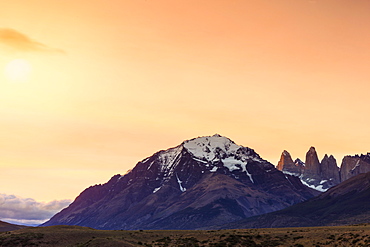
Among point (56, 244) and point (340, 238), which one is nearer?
point (340, 238)

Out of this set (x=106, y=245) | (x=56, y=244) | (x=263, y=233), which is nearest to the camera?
(x=106, y=245)

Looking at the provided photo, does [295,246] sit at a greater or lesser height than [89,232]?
lesser

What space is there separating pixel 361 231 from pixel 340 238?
988 cm

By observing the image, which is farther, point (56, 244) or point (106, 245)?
point (56, 244)

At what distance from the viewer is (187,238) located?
153500 millimetres

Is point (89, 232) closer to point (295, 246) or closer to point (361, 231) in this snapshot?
point (295, 246)

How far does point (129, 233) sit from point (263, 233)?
4208 cm

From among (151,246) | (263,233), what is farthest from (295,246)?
(151,246)

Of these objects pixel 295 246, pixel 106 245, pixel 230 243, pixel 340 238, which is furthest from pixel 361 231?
pixel 106 245

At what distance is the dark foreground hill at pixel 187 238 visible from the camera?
462ft

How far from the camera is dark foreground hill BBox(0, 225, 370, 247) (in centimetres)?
14088

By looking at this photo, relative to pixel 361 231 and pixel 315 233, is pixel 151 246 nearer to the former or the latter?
pixel 315 233

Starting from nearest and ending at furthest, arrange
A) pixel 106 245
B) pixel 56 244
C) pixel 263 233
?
pixel 106 245
pixel 56 244
pixel 263 233

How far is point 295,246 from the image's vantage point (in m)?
140
